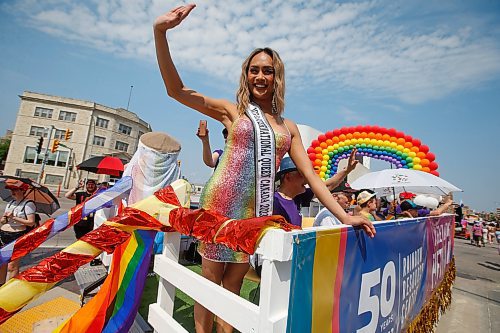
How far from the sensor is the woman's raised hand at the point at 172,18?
55.5 inches

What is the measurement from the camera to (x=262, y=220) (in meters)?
1.02

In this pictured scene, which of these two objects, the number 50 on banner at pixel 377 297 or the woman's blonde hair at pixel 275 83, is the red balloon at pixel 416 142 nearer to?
the number 50 on banner at pixel 377 297

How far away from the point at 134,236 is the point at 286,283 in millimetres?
1128

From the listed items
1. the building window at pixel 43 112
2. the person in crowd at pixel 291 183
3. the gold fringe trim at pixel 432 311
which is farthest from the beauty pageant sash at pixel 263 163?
the building window at pixel 43 112

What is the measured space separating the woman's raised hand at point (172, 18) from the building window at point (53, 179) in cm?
4693

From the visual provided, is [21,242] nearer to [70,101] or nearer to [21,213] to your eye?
[21,213]

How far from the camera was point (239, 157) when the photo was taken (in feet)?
5.04

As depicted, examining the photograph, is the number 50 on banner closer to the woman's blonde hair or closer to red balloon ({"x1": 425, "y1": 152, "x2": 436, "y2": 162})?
the woman's blonde hair

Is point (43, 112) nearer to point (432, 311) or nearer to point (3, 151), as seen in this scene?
point (3, 151)

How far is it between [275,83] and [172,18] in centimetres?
67

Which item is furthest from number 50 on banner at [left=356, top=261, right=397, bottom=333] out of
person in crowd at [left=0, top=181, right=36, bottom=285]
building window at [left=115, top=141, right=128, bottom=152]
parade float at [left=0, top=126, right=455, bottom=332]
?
building window at [left=115, top=141, right=128, bottom=152]

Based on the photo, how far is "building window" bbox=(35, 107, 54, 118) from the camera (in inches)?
1647

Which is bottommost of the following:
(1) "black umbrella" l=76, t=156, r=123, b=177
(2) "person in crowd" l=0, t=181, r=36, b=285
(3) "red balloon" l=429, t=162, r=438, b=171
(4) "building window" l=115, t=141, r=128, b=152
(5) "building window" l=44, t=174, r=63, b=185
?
(5) "building window" l=44, t=174, r=63, b=185

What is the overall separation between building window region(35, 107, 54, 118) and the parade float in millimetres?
50293
